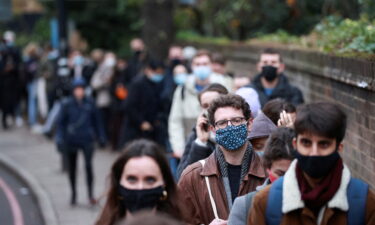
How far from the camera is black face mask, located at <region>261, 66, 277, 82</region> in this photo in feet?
32.8

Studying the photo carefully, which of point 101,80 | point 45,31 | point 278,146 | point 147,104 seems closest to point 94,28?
point 45,31

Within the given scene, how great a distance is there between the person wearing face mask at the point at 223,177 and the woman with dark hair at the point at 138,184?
1.06m

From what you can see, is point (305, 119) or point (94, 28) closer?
point (305, 119)

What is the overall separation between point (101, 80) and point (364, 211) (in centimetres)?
1537

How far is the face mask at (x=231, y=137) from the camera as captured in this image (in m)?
5.74

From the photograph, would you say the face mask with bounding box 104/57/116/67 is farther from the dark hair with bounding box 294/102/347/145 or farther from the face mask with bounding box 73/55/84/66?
the dark hair with bounding box 294/102/347/145

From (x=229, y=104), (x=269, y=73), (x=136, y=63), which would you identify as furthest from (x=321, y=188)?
(x=136, y=63)

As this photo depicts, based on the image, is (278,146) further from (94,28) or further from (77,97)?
(94,28)

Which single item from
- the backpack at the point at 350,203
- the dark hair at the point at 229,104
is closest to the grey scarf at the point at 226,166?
the dark hair at the point at 229,104

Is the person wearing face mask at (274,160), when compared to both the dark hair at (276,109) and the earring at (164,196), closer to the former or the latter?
the earring at (164,196)

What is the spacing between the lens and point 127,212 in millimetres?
4652

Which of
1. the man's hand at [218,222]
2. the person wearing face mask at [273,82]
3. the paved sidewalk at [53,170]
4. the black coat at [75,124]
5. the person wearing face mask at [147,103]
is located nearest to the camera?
the man's hand at [218,222]

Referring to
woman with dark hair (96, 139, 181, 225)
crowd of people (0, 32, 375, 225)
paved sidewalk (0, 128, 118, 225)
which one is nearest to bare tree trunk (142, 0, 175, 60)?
paved sidewalk (0, 128, 118, 225)

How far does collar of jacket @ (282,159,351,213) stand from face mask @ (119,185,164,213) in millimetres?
653
